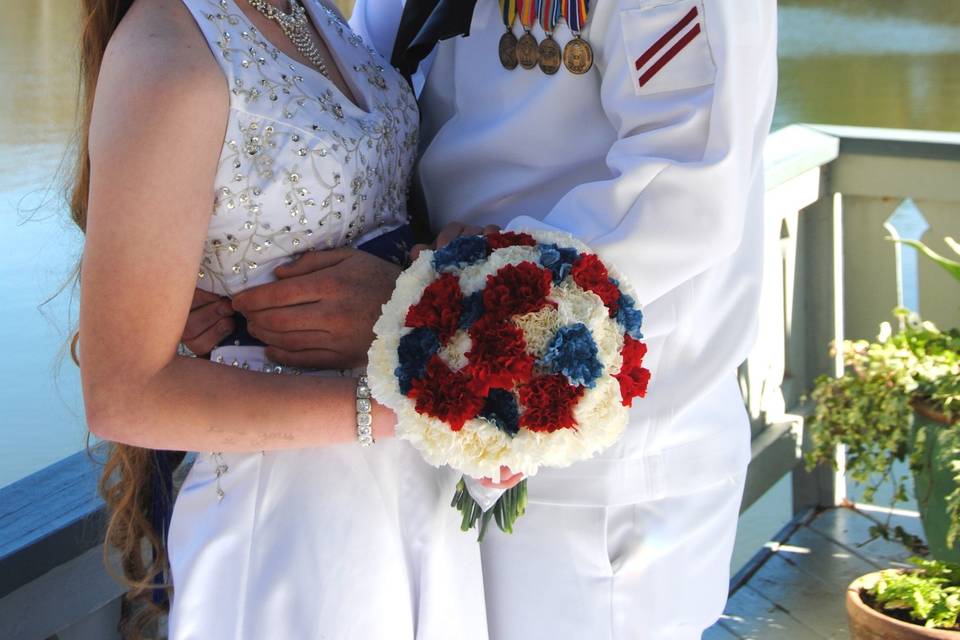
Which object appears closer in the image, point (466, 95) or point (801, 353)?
point (466, 95)

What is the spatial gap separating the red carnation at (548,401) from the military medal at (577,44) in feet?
1.31

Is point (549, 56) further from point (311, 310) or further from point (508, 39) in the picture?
point (311, 310)

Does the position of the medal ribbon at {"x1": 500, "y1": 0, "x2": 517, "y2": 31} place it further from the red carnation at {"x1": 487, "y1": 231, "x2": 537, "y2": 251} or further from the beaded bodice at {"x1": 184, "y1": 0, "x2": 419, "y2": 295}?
the red carnation at {"x1": 487, "y1": 231, "x2": 537, "y2": 251}

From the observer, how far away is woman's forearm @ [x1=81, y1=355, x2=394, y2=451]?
1.18 meters

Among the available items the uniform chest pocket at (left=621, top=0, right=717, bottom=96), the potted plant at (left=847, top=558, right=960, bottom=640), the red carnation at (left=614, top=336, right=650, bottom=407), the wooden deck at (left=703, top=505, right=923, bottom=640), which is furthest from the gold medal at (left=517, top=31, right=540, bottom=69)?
the wooden deck at (left=703, top=505, right=923, bottom=640)

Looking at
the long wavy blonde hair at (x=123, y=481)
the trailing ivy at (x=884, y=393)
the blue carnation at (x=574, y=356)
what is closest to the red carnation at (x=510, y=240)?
the blue carnation at (x=574, y=356)

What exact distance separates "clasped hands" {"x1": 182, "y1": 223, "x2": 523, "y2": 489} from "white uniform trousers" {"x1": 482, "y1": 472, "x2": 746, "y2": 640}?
0.31 m

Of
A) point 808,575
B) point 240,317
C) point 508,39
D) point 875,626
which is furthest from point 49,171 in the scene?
point 808,575

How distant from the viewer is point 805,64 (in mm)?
6426

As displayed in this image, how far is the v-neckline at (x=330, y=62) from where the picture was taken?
1.31 m

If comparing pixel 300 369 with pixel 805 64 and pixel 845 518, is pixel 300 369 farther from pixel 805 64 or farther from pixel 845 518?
pixel 805 64

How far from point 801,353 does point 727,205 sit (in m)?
2.22

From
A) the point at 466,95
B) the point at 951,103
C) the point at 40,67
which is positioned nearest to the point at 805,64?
the point at 951,103

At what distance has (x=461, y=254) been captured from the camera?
1.19 m
